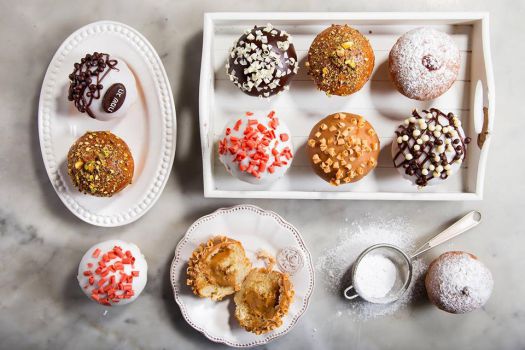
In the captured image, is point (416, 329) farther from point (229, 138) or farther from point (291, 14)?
point (291, 14)

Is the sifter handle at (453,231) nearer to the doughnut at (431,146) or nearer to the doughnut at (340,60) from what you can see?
the doughnut at (431,146)

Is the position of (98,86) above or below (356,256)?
above

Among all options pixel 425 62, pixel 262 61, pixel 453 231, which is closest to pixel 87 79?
pixel 262 61

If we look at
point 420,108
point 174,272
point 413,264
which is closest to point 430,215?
point 413,264

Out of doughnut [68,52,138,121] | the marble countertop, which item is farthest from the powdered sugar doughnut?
doughnut [68,52,138,121]

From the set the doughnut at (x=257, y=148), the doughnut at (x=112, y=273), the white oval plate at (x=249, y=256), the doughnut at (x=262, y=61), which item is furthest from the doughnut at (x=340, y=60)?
the doughnut at (x=112, y=273)

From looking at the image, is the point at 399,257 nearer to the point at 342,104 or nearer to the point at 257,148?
the point at 342,104
